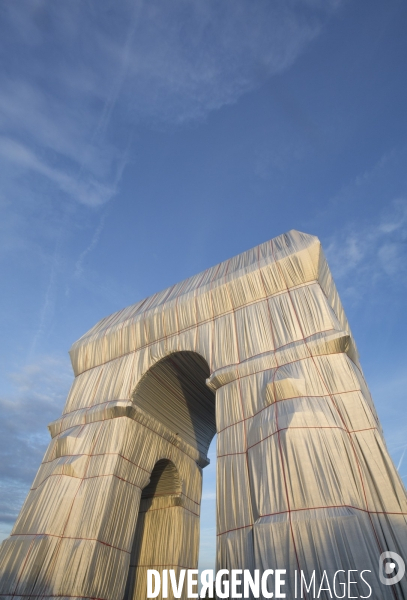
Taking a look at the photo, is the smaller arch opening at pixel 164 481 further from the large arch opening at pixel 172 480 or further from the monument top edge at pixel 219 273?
the monument top edge at pixel 219 273

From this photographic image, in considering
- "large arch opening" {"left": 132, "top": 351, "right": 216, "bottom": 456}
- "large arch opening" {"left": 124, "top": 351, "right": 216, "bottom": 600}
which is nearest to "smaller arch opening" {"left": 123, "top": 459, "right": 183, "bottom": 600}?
"large arch opening" {"left": 124, "top": 351, "right": 216, "bottom": 600}

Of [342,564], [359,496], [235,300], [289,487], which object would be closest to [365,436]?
[359,496]

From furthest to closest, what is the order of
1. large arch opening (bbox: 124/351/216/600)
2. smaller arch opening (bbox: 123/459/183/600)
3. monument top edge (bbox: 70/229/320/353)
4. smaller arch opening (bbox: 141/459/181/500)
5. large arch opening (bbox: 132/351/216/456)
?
smaller arch opening (bbox: 141/459/181/500), smaller arch opening (bbox: 123/459/183/600), large arch opening (bbox: 124/351/216/600), large arch opening (bbox: 132/351/216/456), monument top edge (bbox: 70/229/320/353)

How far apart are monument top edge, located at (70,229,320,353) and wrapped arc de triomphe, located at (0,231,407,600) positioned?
10 centimetres

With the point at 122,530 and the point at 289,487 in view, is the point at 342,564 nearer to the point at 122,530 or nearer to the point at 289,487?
the point at 289,487

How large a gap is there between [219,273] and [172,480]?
990 cm

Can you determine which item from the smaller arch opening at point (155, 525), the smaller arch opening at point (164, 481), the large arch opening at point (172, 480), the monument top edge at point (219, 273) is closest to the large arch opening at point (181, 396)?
the large arch opening at point (172, 480)

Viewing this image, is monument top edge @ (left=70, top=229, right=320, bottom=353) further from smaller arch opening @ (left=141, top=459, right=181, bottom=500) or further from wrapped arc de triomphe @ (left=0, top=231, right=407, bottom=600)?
smaller arch opening @ (left=141, top=459, right=181, bottom=500)

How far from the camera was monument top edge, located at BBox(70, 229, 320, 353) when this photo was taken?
1489cm

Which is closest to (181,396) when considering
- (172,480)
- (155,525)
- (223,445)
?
(172,480)

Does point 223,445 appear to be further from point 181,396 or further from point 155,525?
point 155,525

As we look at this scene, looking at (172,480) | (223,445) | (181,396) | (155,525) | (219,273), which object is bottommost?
(223,445)

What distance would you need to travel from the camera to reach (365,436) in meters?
9.80

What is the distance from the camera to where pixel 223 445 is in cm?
1164
